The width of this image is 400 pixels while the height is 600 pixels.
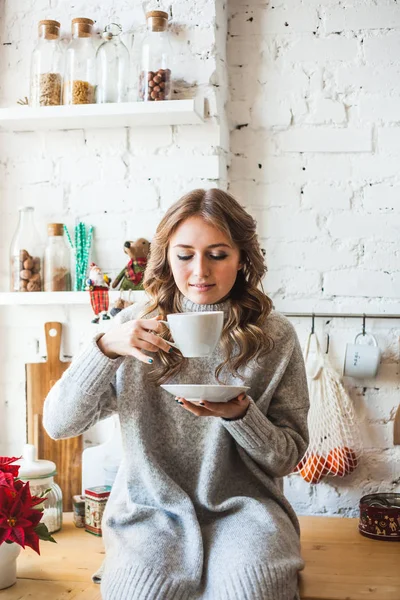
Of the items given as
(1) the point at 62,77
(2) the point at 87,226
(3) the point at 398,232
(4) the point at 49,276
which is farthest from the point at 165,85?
(3) the point at 398,232

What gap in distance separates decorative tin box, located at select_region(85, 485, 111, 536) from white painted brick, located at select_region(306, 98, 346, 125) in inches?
47.4

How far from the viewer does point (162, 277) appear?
6.00ft

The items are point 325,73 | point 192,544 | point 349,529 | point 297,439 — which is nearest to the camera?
point 192,544

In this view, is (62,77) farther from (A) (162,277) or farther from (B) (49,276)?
(A) (162,277)

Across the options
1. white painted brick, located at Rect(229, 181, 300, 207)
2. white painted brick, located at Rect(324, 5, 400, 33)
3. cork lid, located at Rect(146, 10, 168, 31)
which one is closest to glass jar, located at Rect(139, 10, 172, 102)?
cork lid, located at Rect(146, 10, 168, 31)

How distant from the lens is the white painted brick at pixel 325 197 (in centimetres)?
230

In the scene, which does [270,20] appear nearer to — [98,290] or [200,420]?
[98,290]

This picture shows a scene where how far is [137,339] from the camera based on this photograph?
157 centimetres

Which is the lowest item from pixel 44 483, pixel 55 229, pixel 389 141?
Result: pixel 44 483

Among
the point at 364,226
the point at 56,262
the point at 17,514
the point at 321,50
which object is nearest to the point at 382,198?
the point at 364,226

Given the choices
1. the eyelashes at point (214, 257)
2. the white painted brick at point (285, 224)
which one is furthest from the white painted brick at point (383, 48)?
the eyelashes at point (214, 257)

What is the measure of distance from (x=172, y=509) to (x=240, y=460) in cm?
21

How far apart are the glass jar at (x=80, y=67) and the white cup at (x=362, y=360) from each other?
101 centimetres

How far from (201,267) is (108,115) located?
689 mm
